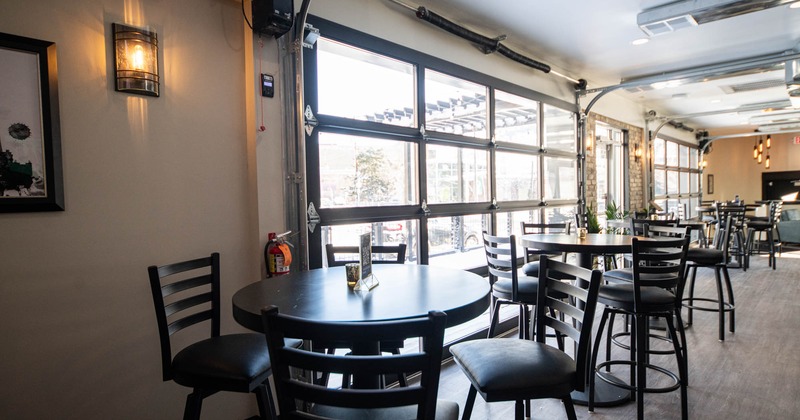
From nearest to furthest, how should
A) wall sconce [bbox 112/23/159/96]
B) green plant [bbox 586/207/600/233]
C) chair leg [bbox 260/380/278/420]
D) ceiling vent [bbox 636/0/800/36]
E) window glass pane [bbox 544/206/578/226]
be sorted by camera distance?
chair leg [bbox 260/380/278/420] → wall sconce [bbox 112/23/159/96] → ceiling vent [bbox 636/0/800/36] → window glass pane [bbox 544/206/578/226] → green plant [bbox 586/207/600/233]

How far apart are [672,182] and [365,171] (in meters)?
8.93

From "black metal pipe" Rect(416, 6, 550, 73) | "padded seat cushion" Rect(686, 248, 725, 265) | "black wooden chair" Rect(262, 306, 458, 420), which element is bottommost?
"padded seat cushion" Rect(686, 248, 725, 265)

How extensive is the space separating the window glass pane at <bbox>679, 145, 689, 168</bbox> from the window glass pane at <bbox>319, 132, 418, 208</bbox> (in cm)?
951

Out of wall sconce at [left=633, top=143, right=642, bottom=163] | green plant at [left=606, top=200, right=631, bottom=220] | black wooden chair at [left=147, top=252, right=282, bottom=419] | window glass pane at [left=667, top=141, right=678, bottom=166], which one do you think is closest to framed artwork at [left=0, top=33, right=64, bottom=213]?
black wooden chair at [left=147, top=252, right=282, bottom=419]

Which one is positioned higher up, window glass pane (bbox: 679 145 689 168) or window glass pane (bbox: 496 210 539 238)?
window glass pane (bbox: 679 145 689 168)

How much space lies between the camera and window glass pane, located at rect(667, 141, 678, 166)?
30.3ft

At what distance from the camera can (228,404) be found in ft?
7.50

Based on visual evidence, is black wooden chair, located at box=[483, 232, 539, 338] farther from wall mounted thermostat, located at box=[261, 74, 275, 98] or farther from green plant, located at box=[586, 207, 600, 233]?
green plant, located at box=[586, 207, 600, 233]

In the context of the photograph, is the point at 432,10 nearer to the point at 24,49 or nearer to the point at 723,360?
the point at 24,49

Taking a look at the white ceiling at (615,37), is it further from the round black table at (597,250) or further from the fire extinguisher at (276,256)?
the fire extinguisher at (276,256)

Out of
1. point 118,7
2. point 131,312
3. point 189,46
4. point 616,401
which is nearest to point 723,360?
point 616,401

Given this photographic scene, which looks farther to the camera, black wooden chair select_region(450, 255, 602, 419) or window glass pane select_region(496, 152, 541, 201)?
window glass pane select_region(496, 152, 541, 201)

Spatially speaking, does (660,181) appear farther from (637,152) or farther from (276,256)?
(276,256)

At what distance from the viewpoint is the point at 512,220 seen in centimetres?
452
